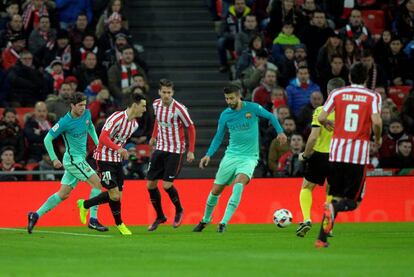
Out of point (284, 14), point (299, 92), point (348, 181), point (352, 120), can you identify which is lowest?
point (299, 92)

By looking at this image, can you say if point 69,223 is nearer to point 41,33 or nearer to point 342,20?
point 41,33

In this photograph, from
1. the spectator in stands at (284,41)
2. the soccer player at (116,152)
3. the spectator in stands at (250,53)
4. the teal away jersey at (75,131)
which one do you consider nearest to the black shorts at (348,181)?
the soccer player at (116,152)

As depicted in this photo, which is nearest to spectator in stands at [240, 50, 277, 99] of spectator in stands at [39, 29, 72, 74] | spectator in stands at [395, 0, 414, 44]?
spectator in stands at [39, 29, 72, 74]

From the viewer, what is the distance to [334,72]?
81.5 feet

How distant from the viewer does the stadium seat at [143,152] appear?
22.7 meters

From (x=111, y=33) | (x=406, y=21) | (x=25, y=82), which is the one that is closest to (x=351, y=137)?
(x=25, y=82)

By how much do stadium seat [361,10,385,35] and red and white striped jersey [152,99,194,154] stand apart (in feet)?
35.0

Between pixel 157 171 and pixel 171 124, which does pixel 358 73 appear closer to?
pixel 171 124

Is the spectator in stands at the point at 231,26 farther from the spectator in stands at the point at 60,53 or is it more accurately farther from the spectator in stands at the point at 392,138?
the spectator in stands at the point at 392,138

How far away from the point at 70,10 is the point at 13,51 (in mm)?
2014

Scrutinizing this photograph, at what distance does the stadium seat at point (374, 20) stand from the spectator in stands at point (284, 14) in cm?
265

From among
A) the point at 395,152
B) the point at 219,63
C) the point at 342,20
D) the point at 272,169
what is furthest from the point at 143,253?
the point at 342,20

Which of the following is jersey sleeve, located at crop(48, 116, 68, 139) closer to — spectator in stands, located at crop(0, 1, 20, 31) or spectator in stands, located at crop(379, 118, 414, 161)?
spectator in stands, located at crop(0, 1, 20, 31)

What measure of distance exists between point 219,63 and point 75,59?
3279mm
